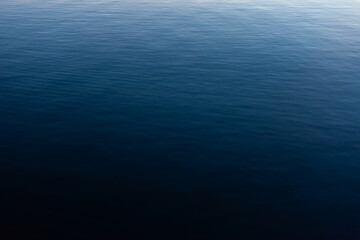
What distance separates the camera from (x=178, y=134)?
29953 mm

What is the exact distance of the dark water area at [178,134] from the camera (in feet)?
71.5

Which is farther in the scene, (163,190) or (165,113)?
(165,113)

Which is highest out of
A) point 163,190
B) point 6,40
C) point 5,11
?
point 5,11

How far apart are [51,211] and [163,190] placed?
6.98m

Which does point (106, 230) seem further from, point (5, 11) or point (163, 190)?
point (5, 11)

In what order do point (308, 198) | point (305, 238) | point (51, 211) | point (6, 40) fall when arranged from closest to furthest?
point (305, 238) < point (51, 211) < point (308, 198) < point (6, 40)

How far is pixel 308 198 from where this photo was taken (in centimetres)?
2341

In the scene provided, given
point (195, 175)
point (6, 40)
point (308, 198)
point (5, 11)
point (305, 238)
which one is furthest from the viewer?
point (5, 11)

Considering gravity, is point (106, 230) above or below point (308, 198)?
below

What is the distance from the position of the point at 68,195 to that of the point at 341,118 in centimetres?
2401

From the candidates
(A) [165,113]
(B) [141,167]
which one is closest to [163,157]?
(B) [141,167]

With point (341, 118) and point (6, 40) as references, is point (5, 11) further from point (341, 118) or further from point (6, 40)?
point (341, 118)

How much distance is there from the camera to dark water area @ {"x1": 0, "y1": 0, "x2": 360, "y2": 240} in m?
21.8

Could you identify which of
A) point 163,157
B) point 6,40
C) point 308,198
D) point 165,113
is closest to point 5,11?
point 6,40
